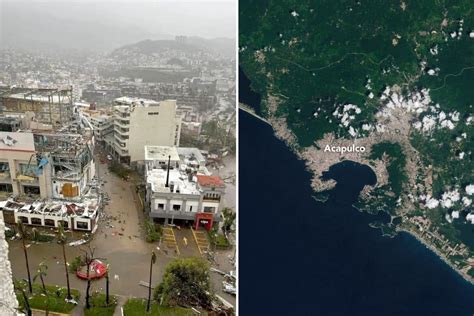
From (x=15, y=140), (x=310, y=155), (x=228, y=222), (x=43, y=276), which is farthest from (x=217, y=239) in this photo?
(x=15, y=140)

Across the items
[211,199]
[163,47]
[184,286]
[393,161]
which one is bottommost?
[184,286]

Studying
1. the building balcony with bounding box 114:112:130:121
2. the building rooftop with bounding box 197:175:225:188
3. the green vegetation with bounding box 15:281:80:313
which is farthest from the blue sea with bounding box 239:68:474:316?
the building balcony with bounding box 114:112:130:121

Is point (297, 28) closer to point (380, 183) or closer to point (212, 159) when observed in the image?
point (380, 183)

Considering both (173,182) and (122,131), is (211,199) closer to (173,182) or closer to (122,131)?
(173,182)

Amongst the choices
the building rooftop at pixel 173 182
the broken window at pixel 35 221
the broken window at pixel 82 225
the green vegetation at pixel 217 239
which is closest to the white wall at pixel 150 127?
the building rooftop at pixel 173 182

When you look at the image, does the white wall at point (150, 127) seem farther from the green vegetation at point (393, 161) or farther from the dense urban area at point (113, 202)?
the green vegetation at point (393, 161)

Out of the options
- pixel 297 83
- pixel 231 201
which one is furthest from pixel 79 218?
pixel 297 83
